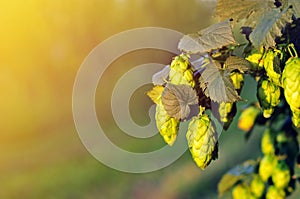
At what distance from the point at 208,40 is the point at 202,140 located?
0.35ft

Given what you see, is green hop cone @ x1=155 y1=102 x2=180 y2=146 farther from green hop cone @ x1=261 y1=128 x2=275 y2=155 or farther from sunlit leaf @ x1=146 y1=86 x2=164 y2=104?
green hop cone @ x1=261 y1=128 x2=275 y2=155

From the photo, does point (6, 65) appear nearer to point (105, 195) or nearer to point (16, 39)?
point (16, 39)

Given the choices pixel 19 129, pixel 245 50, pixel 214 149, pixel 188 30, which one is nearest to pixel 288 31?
pixel 245 50

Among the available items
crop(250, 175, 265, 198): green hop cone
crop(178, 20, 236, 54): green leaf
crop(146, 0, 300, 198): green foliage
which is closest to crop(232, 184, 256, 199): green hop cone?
crop(250, 175, 265, 198): green hop cone

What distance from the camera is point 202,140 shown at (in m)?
0.56

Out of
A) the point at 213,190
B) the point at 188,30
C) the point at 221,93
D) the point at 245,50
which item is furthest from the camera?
the point at 213,190

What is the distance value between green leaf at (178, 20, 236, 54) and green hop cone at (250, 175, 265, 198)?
388 mm

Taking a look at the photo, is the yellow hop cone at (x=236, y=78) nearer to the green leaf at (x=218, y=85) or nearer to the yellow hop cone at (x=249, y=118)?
the green leaf at (x=218, y=85)

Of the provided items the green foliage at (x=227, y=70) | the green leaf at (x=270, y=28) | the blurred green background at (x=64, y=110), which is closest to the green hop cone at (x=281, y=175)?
the green foliage at (x=227, y=70)

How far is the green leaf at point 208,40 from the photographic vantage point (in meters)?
0.56

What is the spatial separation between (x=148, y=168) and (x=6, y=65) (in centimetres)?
71

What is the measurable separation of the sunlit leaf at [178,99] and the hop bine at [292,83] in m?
0.09

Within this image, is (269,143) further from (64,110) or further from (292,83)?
(64,110)

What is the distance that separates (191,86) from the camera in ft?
1.84
